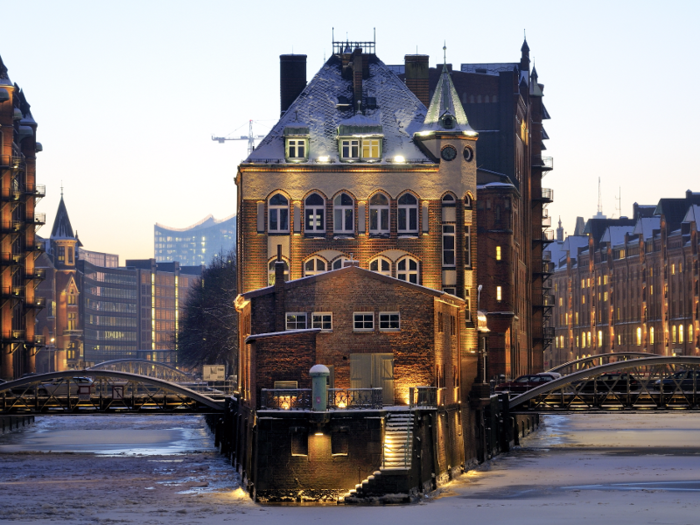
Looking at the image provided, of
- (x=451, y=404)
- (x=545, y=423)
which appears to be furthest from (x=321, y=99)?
(x=545, y=423)

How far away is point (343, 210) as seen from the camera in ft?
247

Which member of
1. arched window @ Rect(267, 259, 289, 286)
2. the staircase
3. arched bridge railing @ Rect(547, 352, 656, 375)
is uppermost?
arched window @ Rect(267, 259, 289, 286)

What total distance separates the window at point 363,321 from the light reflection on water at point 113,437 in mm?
25368

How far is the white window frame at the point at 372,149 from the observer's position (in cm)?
7562

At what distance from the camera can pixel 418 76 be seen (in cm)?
8331

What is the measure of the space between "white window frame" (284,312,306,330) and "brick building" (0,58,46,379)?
50049 mm

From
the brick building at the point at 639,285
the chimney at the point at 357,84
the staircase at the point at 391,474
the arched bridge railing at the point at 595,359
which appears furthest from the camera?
the brick building at the point at 639,285

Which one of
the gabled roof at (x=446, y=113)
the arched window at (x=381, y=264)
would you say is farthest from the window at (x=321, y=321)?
the gabled roof at (x=446, y=113)

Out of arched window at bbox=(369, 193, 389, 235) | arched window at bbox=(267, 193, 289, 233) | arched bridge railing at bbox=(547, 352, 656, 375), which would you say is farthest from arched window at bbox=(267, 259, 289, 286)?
arched bridge railing at bbox=(547, 352, 656, 375)

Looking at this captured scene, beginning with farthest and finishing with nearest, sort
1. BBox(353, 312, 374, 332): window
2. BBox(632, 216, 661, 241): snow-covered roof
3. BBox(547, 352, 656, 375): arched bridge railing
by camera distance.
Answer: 1. BBox(632, 216, 661, 241): snow-covered roof
2. BBox(547, 352, 656, 375): arched bridge railing
3. BBox(353, 312, 374, 332): window

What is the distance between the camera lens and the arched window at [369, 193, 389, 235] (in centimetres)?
7519

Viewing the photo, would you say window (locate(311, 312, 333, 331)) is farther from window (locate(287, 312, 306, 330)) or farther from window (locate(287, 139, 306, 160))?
window (locate(287, 139, 306, 160))

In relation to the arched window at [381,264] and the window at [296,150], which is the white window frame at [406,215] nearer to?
the arched window at [381,264]

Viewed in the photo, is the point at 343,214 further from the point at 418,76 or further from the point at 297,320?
the point at 297,320
